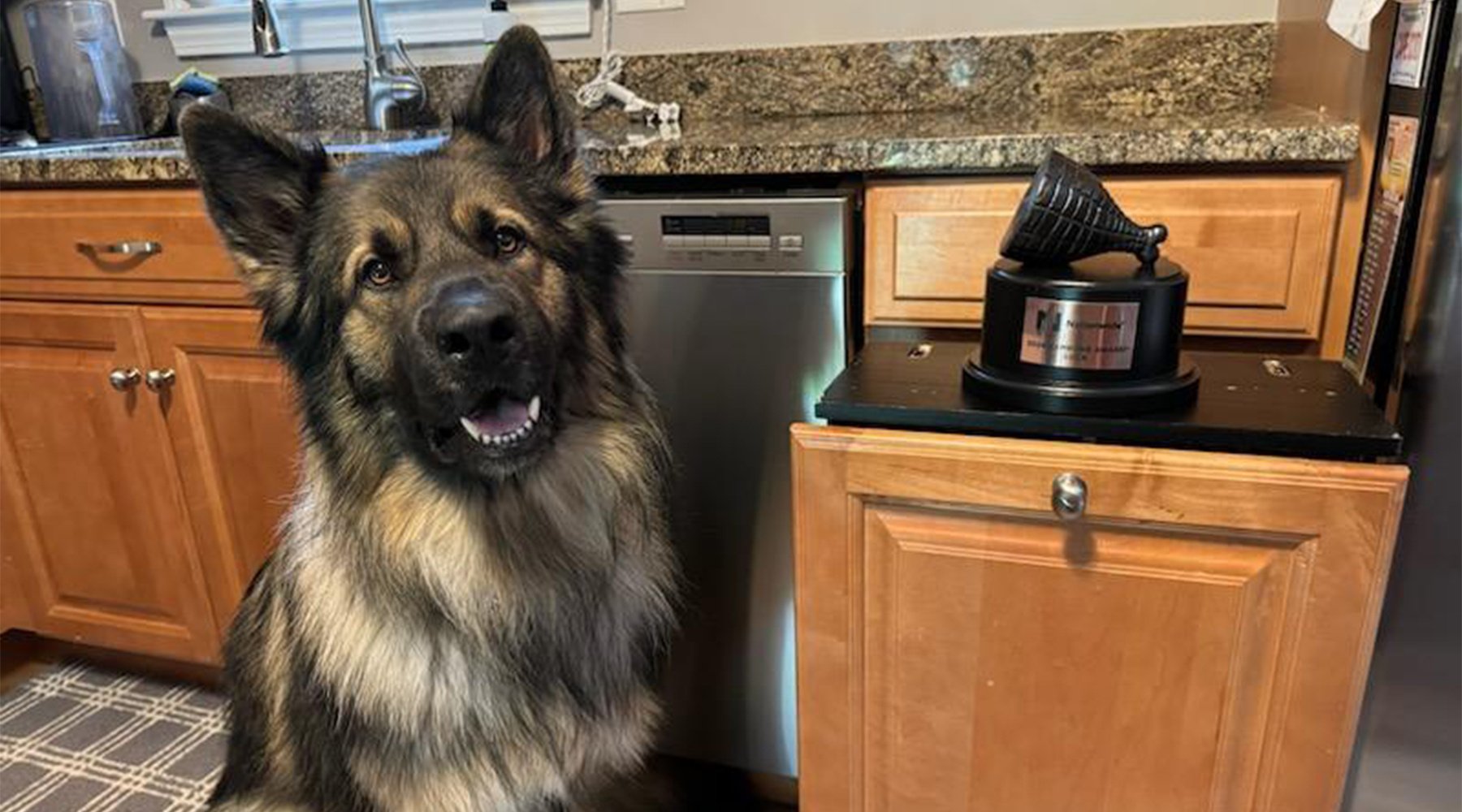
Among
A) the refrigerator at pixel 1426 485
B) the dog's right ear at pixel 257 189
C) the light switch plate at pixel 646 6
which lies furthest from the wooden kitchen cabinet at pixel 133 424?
the refrigerator at pixel 1426 485

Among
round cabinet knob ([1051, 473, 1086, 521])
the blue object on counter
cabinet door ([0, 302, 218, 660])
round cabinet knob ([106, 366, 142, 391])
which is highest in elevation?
the blue object on counter

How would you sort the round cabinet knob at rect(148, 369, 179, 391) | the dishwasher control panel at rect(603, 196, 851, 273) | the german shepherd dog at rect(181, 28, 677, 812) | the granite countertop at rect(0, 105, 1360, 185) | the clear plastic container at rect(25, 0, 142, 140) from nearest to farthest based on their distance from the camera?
the german shepherd dog at rect(181, 28, 677, 812) → the granite countertop at rect(0, 105, 1360, 185) → the dishwasher control panel at rect(603, 196, 851, 273) → the round cabinet knob at rect(148, 369, 179, 391) → the clear plastic container at rect(25, 0, 142, 140)

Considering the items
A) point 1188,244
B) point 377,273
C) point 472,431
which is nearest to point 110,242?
point 377,273

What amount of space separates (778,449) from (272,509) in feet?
3.27

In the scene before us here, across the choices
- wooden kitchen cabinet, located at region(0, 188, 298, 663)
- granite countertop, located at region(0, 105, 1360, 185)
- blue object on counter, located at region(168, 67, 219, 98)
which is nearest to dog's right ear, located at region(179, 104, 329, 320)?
granite countertop, located at region(0, 105, 1360, 185)

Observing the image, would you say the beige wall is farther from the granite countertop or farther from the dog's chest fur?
the dog's chest fur

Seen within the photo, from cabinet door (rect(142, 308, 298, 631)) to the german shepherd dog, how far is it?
557 mm

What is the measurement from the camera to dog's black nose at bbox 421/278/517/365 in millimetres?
938

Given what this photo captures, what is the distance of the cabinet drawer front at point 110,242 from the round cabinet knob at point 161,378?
0.49 feet

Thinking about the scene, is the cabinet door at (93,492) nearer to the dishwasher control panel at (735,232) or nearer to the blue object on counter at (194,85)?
the blue object on counter at (194,85)

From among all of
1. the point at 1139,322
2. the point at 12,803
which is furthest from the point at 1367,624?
the point at 12,803

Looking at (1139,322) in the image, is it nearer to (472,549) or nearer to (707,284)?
(707,284)

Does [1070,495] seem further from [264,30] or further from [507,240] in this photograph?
[264,30]

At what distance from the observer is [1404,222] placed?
3.45ft
